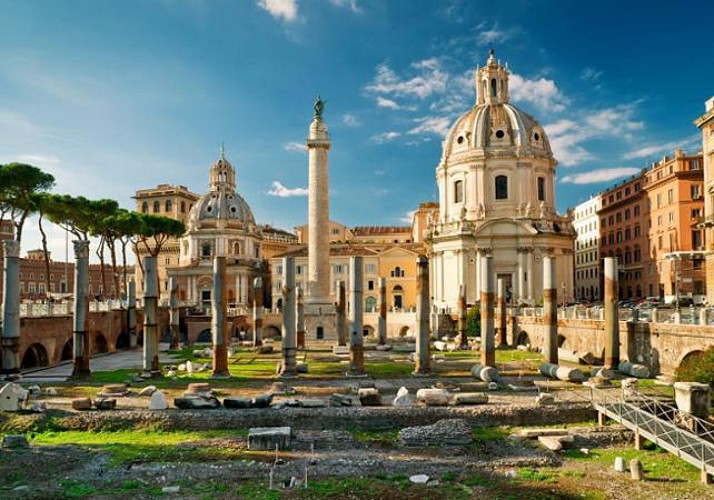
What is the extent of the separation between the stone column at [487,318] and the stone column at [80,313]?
17086mm

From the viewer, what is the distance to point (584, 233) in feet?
275

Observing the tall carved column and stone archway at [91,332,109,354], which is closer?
the tall carved column

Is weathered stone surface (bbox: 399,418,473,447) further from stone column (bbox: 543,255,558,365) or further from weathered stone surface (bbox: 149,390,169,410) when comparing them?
stone column (bbox: 543,255,558,365)

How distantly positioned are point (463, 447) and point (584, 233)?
244ft

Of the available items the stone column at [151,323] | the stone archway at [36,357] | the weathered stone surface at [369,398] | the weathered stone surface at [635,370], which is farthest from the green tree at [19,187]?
the weathered stone surface at [635,370]

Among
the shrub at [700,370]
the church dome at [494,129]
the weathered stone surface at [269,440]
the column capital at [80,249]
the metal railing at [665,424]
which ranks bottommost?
the weathered stone surface at [269,440]

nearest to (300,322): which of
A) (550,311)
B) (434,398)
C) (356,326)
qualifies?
(356,326)

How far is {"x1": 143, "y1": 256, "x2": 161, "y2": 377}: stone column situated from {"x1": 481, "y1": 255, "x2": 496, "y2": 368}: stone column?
46.9 feet

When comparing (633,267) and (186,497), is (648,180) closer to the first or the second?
(633,267)

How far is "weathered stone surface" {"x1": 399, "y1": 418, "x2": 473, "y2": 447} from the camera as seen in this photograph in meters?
15.9

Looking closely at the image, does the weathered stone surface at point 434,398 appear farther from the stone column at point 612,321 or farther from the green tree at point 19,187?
the green tree at point 19,187

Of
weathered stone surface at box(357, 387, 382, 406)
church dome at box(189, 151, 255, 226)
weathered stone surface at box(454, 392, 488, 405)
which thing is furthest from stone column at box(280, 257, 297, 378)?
church dome at box(189, 151, 255, 226)

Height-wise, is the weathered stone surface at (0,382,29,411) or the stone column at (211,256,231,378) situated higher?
the stone column at (211,256,231,378)

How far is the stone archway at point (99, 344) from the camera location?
37.8m
